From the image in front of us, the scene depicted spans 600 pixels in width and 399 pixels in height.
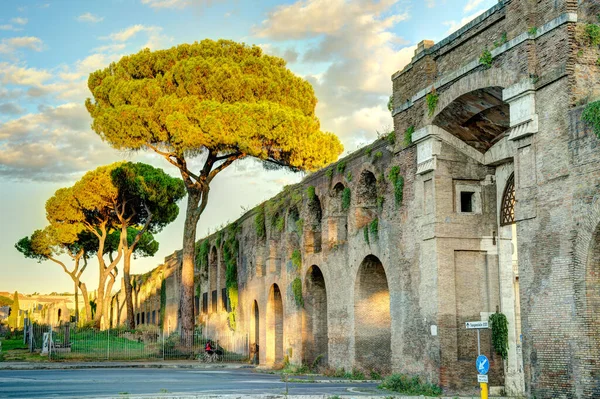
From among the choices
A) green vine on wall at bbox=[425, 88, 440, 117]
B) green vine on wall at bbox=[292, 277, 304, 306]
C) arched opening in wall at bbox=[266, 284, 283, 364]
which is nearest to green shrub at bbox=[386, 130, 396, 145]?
green vine on wall at bbox=[425, 88, 440, 117]

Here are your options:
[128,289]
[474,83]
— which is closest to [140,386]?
[474,83]

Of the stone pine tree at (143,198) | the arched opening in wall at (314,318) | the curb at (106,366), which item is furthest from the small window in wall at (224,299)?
the arched opening in wall at (314,318)

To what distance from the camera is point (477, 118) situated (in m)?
14.9

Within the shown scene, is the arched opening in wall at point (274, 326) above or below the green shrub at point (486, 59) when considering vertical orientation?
below

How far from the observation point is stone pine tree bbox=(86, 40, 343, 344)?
89.4ft

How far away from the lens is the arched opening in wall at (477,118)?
552 inches

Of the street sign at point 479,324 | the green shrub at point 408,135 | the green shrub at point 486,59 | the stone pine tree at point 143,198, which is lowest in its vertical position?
the street sign at point 479,324

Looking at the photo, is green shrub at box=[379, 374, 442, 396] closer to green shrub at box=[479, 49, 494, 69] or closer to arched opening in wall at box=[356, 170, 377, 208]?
arched opening in wall at box=[356, 170, 377, 208]

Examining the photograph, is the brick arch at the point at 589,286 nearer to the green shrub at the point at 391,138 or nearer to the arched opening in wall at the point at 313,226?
the green shrub at the point at 391,138

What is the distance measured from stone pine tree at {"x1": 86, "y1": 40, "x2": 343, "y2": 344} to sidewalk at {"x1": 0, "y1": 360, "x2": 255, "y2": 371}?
306 centimetres

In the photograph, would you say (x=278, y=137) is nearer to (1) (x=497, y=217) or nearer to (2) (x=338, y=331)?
(2) (x=338, y=331)

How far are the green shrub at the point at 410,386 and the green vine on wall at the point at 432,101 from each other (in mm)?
5357

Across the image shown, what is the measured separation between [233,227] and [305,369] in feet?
35.5

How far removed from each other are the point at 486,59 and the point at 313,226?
1011 cm
